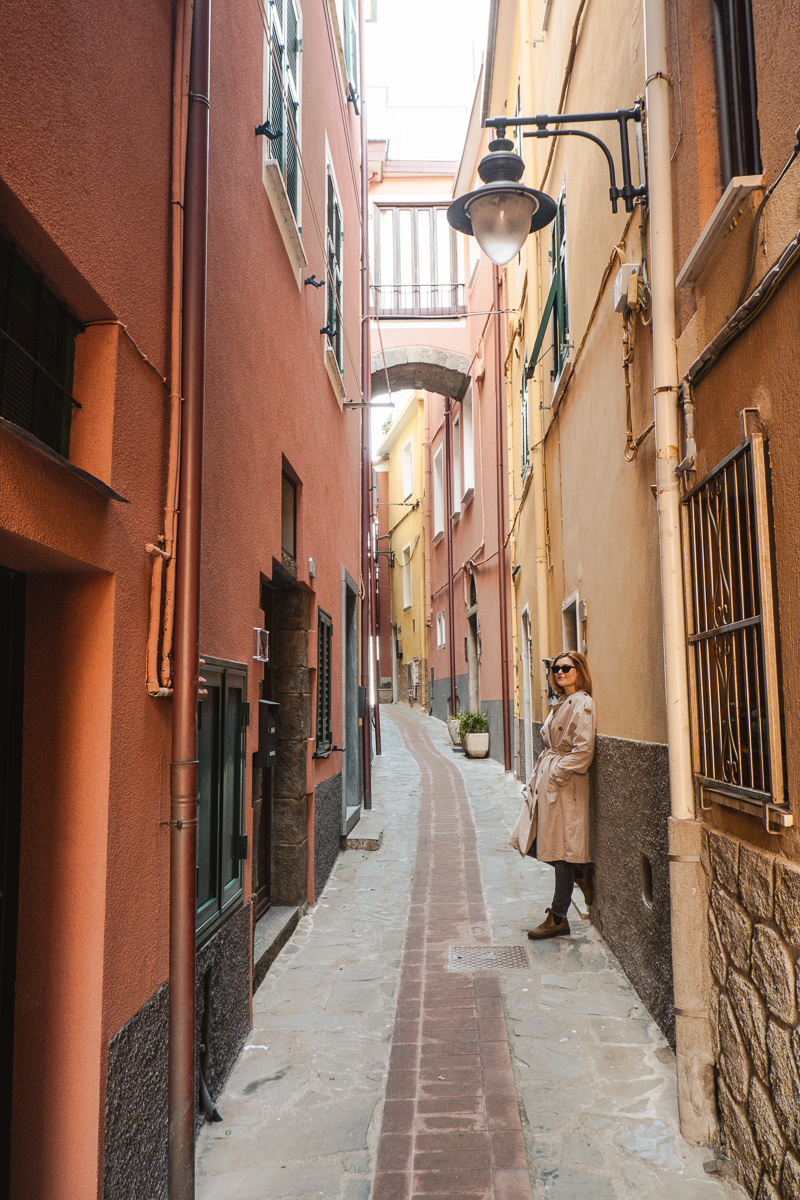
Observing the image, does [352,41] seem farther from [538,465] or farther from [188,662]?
[188,662]

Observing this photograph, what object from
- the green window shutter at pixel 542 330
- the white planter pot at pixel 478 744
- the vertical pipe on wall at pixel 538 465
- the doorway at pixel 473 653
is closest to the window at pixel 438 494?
the doorway at pixel 473 653

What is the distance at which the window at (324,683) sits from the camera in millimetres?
7484

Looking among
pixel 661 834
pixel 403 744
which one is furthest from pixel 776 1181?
pixel 403 744

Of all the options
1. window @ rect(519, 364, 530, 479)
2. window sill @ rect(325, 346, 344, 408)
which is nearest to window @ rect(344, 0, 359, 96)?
window sill @ rect(325, 346, 344, 408)

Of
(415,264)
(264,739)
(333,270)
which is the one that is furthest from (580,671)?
(415,264)

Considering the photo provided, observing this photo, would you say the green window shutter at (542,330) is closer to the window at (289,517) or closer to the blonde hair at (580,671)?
the window at (289,517)

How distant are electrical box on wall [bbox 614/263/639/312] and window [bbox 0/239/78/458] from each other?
266cm

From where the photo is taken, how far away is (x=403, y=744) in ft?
62.8

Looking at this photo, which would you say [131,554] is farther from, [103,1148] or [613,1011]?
[613,1011]

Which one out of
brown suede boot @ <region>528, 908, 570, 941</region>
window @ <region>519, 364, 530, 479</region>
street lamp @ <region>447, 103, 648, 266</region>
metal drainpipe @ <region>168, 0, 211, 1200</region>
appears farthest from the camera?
window @ <region>519, 364, 530, 479</region>

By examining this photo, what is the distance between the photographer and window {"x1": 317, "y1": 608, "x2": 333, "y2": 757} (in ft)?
24.6

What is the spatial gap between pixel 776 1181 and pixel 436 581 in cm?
2141

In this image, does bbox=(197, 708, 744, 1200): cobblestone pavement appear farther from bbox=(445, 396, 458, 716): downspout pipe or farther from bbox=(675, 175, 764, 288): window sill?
bbox=(445, 396, 458, 716): downspout pipe

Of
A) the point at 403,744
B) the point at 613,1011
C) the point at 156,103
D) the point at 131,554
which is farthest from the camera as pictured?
the point at 403,744
